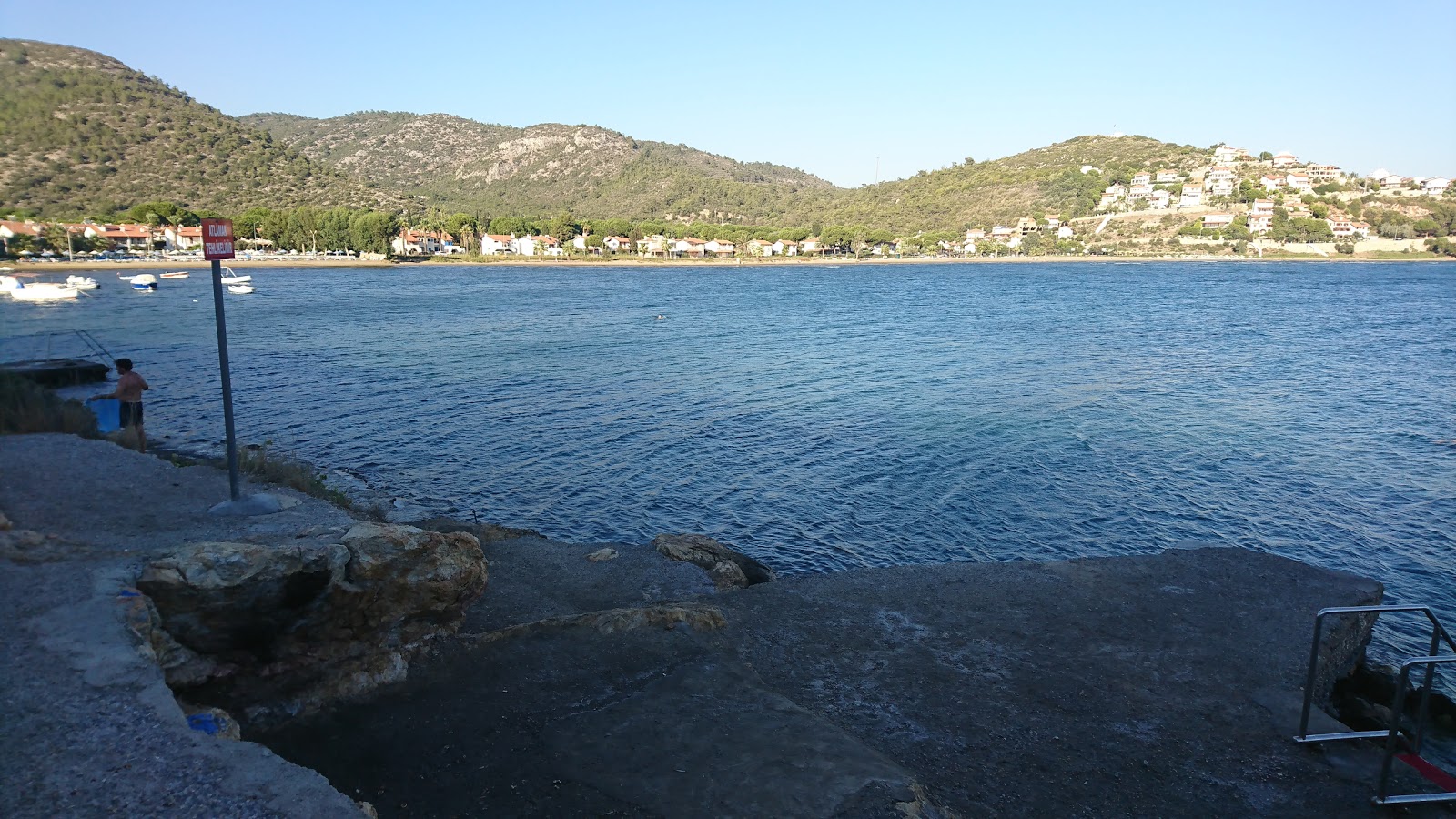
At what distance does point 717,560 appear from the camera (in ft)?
38.2

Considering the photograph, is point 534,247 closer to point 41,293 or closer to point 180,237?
point 180,237

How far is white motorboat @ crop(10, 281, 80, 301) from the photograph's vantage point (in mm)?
58116

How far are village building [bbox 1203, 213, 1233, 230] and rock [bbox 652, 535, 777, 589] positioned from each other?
179483 millimetres

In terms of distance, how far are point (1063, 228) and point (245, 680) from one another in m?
196

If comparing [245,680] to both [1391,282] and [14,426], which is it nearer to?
[14,426]

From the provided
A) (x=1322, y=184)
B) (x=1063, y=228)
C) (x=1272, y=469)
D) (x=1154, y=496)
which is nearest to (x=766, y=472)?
(x=1154, y=496)

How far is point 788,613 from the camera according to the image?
9.41 metres

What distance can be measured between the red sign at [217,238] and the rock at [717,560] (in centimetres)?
664

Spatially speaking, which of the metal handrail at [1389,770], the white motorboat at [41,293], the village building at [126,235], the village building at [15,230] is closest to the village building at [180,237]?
the village building at [126,235]

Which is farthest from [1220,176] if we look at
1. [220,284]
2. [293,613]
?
[293,613]

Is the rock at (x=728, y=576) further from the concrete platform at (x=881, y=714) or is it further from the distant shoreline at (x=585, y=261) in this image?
the distant shoreline at (x=585, y=261)

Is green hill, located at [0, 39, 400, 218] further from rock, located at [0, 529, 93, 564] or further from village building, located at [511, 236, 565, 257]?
rock, located at [0, 529, 93, 564]

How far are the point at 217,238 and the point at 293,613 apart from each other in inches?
191

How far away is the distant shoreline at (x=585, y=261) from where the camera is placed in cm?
9575
